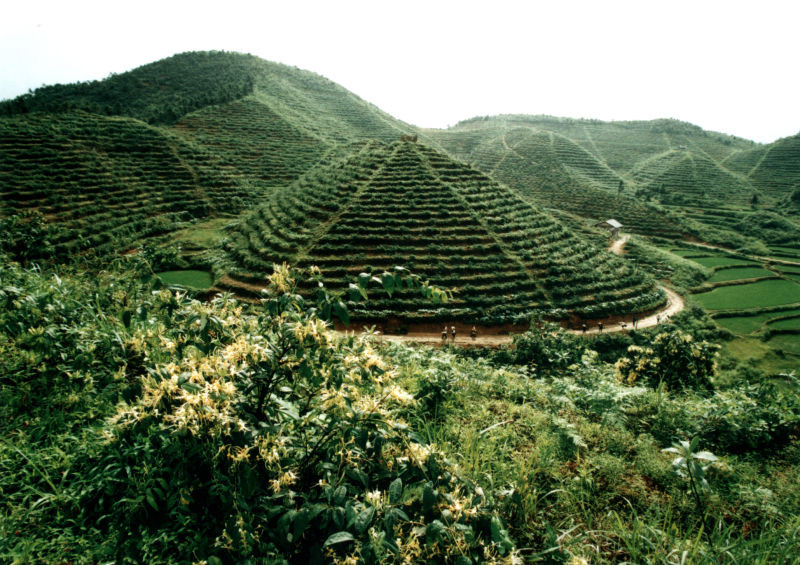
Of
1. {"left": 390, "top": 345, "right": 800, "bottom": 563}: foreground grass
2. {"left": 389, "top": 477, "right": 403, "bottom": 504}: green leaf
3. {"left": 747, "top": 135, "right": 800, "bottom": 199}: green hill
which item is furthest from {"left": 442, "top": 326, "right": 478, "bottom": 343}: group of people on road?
{"left": 747, "top": 135, "right": 800, "bottom": 199}: green hill

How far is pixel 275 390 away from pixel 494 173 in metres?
65.9

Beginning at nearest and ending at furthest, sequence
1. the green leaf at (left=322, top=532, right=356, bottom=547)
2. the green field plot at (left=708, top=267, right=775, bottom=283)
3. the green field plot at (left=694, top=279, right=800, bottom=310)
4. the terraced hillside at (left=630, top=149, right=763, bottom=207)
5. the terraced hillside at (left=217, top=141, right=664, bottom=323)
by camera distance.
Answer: the green leaf at (left=322, top=532, right=356, bottom=547), the terraced hillside at (left=217, top=141, right=664, bottom=323), the green field plot at (left=694, top=279, right=800, bottom=310), the green field plot at (left=708, top=267, right=775, bottom=283), the terraced hillside at (left=630, top=149, right=763, bottom=207)

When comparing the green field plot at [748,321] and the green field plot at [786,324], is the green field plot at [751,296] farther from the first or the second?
the green field plot at [786,324]

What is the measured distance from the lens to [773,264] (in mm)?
38188

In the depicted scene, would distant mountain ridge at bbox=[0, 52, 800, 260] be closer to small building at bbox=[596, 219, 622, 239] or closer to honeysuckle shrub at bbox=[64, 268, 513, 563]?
small building at bbox=[596, 219, 622, 239]

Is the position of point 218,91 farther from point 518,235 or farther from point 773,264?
point 773,264

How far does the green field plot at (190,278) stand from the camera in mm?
23173

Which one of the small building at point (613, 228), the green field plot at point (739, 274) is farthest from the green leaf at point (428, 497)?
the small building at point (613, 228)

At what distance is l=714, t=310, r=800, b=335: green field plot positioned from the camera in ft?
84.1

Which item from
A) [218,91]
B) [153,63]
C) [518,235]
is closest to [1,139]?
[218,91]

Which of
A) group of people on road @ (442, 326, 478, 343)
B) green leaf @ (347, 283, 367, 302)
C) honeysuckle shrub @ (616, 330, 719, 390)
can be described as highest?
green leaf @ (347, 283, 367, 302)

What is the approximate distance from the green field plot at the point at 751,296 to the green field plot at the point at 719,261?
4405 millimetres

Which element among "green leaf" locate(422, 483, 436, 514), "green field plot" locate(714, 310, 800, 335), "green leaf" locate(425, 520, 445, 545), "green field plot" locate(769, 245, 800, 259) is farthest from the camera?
"green field plot" locate(769, 245, 800, 259)

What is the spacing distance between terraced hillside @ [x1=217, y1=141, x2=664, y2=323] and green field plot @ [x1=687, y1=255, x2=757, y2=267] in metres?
16.7
